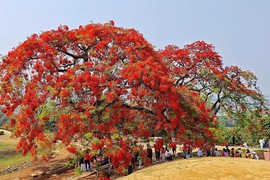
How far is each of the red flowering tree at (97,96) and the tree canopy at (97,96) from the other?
0.17 feet

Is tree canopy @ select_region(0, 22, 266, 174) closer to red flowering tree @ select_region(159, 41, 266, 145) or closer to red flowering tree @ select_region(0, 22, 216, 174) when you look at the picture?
red flowering tree @ select_region(0, 22, 216, 174)

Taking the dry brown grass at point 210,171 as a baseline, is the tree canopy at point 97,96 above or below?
above

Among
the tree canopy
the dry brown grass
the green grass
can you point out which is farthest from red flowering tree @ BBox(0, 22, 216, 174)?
the green grass

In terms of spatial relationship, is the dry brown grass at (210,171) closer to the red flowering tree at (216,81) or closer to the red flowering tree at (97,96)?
the red flowering tree at (97,96)

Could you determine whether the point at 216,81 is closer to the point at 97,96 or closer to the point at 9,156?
the point at 97,96

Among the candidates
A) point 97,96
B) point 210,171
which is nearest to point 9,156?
point 97,96

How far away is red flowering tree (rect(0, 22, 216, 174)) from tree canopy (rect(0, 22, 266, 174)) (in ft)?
0.17

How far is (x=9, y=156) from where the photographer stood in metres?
27.1

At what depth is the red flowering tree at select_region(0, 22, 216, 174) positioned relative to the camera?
15.8 metres

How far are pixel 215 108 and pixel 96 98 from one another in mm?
13735

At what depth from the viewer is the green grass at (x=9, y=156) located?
82.1ft

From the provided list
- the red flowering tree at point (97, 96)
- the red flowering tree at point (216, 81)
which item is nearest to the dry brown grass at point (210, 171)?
the red flowering tree at point (97, 96)

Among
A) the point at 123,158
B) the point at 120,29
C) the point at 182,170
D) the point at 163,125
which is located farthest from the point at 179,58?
the point at 182,170

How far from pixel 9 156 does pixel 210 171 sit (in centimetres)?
2137
